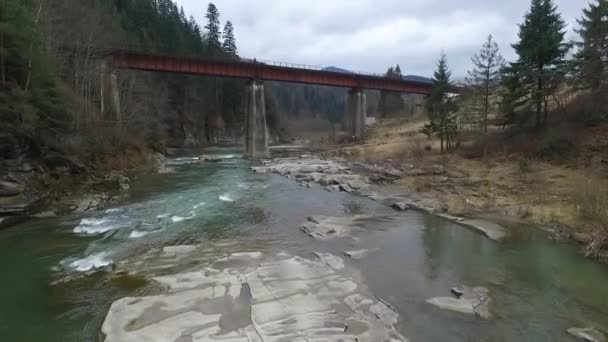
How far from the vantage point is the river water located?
8.34m

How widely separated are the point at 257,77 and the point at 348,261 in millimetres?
49725

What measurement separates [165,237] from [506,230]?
1469 centimetres

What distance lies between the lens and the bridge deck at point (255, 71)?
1921 inches

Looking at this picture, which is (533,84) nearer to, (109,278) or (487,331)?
(487,331)

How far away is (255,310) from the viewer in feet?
27.8

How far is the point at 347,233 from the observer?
51.1ft

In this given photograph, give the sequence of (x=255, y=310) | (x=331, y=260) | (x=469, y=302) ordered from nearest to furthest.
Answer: (x=255, y=310)
(x=469, y=302)
(x=331, y=260)

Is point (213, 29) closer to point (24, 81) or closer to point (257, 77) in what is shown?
point (257, 77)

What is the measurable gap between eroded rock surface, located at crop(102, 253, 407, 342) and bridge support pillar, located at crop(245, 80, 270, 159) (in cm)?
4535

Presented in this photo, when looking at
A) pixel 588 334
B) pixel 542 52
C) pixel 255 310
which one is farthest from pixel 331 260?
pixel 542 52

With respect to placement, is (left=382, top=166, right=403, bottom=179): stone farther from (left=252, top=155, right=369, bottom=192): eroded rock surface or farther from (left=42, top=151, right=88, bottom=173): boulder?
(left=42, top=151, right=88, bottom=173): boulder

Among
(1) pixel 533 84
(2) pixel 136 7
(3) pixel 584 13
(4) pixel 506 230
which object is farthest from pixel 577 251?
(2) pixel 136 7

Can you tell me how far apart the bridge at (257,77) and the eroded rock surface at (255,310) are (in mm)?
34259

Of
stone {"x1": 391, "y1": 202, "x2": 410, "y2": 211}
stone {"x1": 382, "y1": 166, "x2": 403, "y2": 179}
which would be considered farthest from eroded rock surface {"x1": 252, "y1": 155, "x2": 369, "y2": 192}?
stone {"x1": 391, "y1": 202, "x2": 410, "y2": 211}
